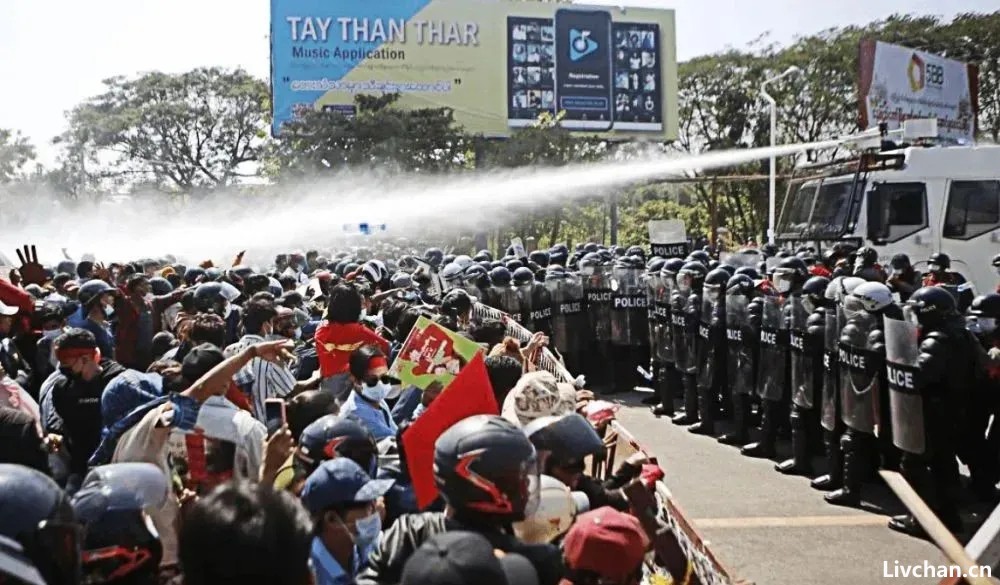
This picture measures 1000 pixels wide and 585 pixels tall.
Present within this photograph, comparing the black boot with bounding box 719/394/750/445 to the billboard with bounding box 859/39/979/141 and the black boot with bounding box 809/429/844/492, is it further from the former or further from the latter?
the billboard with bounding box 859/39/979/141

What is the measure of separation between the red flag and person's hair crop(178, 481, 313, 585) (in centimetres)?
143

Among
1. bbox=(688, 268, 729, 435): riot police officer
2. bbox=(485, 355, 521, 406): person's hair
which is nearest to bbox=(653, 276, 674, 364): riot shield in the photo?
bbox=(688, 268, 729, 435): riot police officer

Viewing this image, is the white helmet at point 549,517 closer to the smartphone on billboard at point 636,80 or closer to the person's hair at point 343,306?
the person's hair at point 343,306

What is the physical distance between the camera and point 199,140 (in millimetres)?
44188

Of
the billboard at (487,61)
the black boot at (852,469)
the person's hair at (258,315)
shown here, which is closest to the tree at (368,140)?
the billboard at (487,61)

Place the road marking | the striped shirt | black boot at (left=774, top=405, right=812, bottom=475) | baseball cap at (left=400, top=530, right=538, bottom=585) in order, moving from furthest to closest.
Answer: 1. black boot at (left=774, top=405, right=812, bottom=475)
2. the road marking
3. the striped shirt
4. baseball cap at (left=400, top=530, right=538, bottom=585)

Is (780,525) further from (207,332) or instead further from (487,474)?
(487,474)

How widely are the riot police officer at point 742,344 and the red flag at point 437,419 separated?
19.3ft

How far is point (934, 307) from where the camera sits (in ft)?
22.9

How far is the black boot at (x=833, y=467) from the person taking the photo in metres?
7.97

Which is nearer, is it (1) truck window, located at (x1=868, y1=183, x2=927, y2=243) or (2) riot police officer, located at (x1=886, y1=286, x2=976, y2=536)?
(2) riot police officer, located at (x1=886, y1=286, x2=976, y2=536)

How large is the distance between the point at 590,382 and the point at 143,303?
22.2 ft

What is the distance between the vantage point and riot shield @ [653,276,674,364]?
37.8ft

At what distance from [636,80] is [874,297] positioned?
30.2 metres
